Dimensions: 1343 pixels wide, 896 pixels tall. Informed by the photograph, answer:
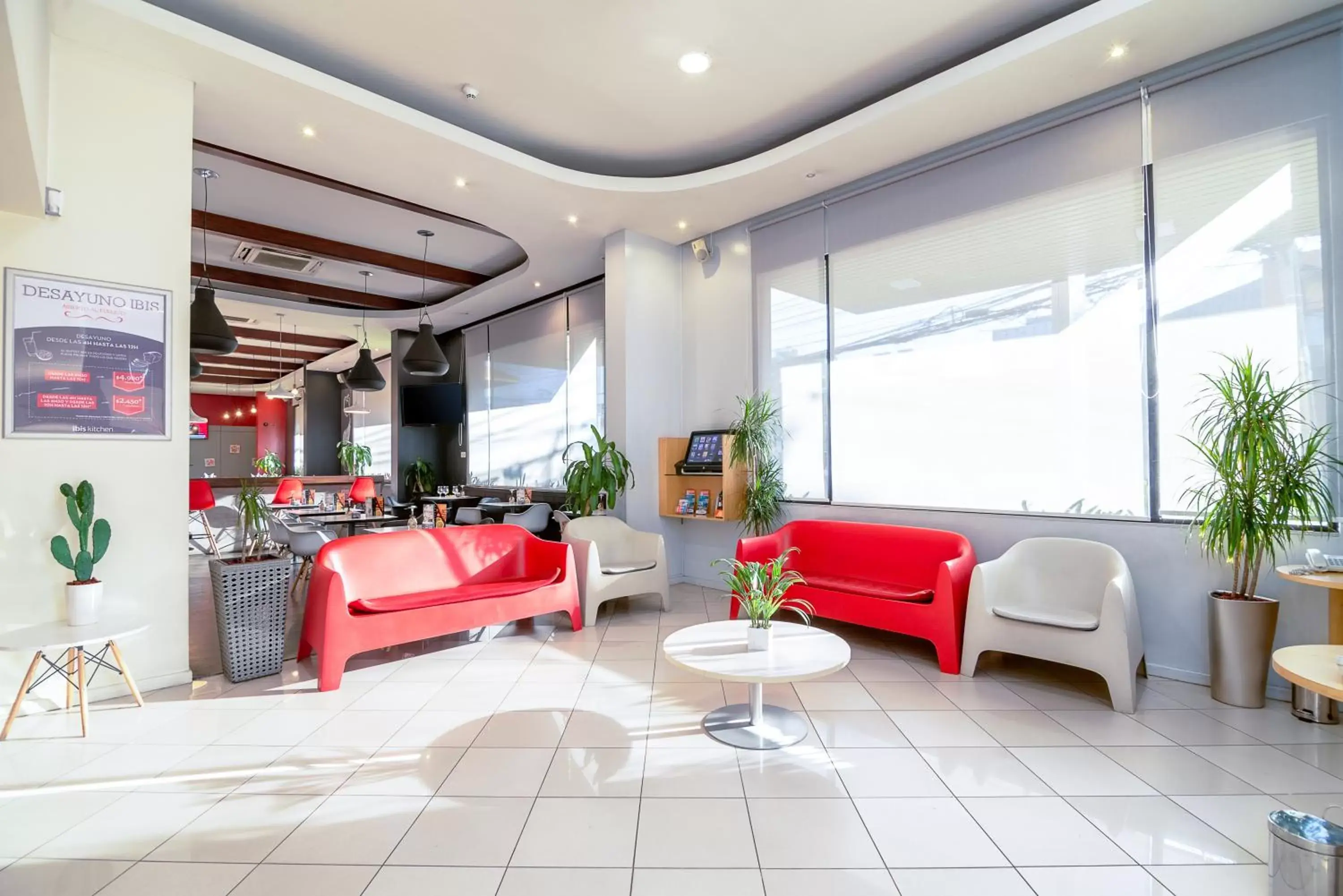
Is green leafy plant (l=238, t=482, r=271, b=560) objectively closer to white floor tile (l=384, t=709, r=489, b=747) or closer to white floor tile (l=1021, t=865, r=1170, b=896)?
white floor tile (l=384, t=709, r=489, b=747)

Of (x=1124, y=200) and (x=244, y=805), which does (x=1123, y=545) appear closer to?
(x=1124, y=200)

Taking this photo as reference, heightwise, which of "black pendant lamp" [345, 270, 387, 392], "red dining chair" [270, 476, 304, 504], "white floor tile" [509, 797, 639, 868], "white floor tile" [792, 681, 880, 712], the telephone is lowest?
"white floor tile" [792, 681, 880, 712]

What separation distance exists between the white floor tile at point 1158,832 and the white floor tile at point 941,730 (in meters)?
0.61

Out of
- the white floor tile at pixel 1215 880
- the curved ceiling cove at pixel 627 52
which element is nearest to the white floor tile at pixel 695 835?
the white floor tile at pixel 1215 880

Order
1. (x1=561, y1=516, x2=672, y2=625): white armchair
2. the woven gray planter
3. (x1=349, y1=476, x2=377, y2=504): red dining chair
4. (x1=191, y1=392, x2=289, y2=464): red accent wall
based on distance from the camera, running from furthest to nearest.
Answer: (x1=191, y1=392, x2=289, y2=464): red accent wall
(x1=349, y1=476, x2=377, y2=504): red dining chair
(x1=561, y1=516, x2=672, y2=625): white armchair
the woven gray planter

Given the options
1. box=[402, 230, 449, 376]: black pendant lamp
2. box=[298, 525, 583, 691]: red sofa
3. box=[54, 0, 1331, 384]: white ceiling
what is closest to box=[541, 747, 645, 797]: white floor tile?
box=[298, 525, 583, 691]: red sofa

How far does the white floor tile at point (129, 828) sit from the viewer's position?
240cm

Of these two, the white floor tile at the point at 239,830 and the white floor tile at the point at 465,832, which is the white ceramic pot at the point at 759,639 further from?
the white floor tile at the point at 239,830

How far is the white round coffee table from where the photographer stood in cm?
312

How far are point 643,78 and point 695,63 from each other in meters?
0.43

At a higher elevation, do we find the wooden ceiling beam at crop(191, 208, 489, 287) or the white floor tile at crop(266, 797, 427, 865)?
the wooden ceiling beam at crop(191, 208, 489, 287)

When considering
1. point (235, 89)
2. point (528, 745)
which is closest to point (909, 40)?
point (235, 89)

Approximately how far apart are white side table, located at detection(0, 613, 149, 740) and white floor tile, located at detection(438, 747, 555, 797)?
2102 millimetres

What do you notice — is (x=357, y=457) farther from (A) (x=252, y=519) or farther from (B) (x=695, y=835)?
(B) (x=695, y=835)
